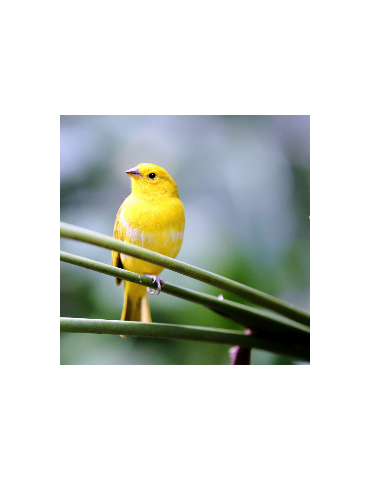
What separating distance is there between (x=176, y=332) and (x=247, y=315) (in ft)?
0.88

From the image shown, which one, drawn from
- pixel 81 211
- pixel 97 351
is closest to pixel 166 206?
pixel 81 211

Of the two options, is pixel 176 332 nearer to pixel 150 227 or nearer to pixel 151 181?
pixel 150 227

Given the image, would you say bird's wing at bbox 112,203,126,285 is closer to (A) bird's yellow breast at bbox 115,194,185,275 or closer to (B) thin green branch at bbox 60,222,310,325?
(A) bird's yellow breast at bbox 115,194,185,275

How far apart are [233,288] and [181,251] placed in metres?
0.43

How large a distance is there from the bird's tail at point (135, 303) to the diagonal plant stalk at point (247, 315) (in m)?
0.29

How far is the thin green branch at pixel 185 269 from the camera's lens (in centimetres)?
133

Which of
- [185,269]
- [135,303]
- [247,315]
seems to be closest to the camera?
[185,269]

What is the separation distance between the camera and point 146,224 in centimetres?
190

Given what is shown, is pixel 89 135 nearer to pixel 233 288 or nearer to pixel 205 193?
pixel 205 193

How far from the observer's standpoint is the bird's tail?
1.98 m

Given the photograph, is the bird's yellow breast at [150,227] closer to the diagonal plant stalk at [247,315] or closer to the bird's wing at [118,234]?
the bird's wing at [118,234]

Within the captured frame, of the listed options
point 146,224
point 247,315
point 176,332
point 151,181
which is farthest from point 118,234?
point 247,315
